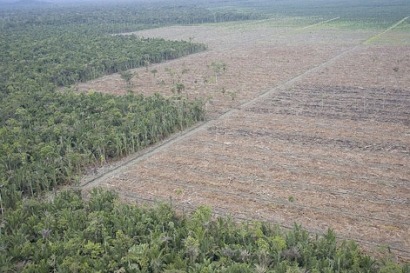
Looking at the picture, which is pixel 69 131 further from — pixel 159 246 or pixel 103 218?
pixel 159 246

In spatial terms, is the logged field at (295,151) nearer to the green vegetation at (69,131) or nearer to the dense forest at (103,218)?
the green vegetation at (69,131)

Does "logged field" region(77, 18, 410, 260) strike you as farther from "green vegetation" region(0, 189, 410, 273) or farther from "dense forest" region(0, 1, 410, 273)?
"green vegetation" region(0, 189, 410, 273)

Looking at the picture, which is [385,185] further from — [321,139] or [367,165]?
[321,139]

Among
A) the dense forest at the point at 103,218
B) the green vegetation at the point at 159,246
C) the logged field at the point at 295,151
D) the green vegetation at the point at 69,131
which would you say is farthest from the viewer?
the green vegetation at the point at 69,131

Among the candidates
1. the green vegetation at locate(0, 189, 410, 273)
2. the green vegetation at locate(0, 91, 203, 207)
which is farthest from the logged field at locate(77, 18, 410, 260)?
the green vegetation at locate(0, 189, 410, 273)

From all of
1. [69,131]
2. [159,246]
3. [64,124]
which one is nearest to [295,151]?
[159,246]

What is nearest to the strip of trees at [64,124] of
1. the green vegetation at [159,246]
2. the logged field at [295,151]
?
the logged field at [295,151]
